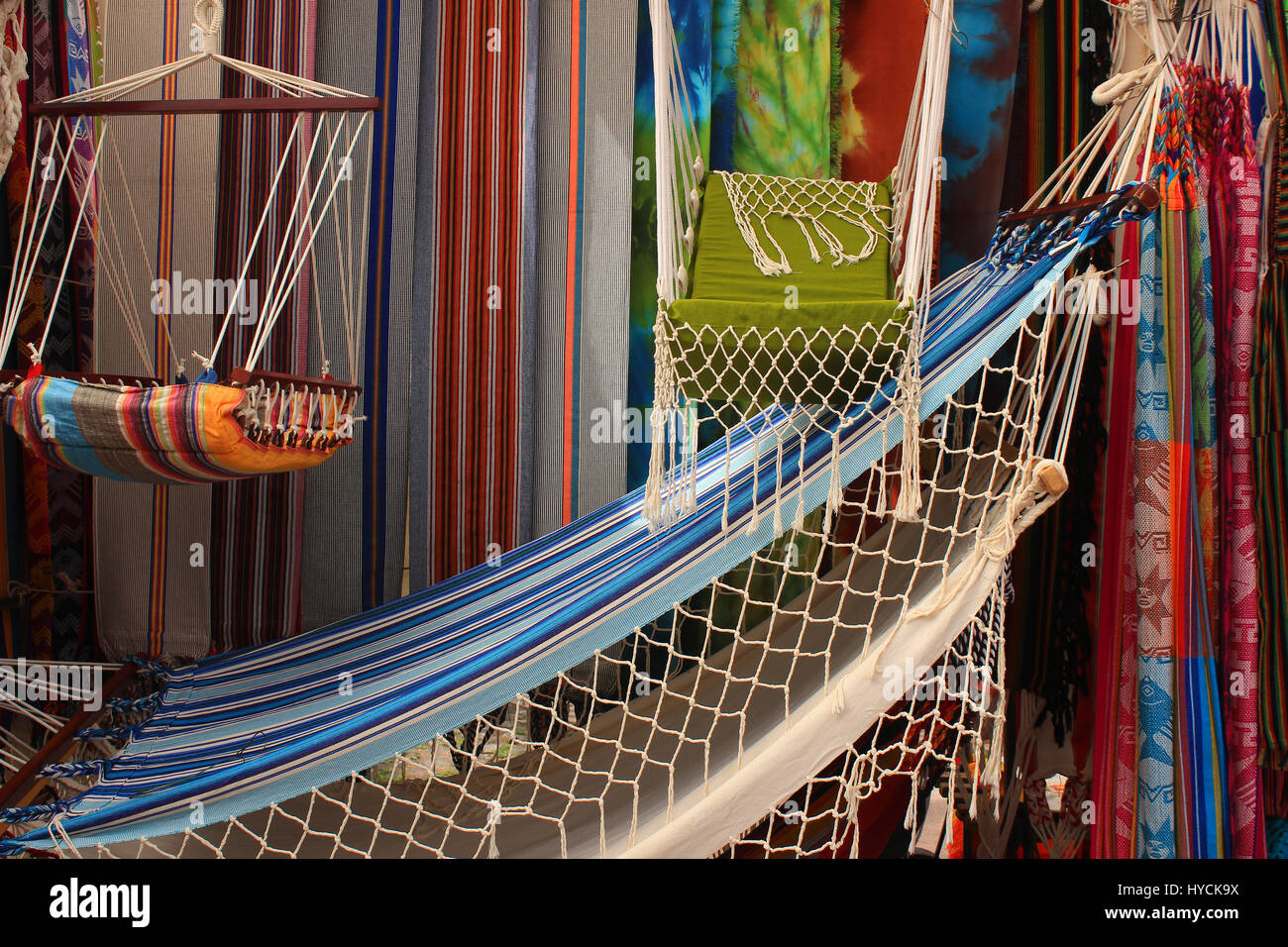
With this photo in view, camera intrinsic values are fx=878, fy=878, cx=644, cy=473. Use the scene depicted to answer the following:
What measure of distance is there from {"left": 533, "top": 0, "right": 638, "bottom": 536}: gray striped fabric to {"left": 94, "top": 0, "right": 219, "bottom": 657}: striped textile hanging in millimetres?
643

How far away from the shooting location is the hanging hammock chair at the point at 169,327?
1.16 m

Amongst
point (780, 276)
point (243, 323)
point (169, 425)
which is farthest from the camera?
point (243, 323)

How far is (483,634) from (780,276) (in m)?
0.72

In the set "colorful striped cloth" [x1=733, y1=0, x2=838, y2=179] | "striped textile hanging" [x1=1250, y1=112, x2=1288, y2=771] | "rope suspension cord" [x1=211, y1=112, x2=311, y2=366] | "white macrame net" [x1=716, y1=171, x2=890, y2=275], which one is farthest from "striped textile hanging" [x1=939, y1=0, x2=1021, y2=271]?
"rope suspension cord" [x1=211, y1=112, x2=311, y2=366]

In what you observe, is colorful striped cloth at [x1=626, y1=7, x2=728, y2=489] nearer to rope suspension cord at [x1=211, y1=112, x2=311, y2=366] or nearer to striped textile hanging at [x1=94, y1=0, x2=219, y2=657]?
rope suspension cord at [x1=211, y1=112, x2=311, y2=366]

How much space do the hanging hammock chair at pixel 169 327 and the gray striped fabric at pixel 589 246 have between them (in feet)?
1.19

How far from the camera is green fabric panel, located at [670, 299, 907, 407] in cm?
116

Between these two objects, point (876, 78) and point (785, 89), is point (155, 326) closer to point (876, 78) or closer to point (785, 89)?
point (785, 89)

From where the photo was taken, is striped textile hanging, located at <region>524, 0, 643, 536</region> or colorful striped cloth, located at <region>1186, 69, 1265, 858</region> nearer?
colorful striped cloth, located at <region>1186, 69, 1265, 858</region>

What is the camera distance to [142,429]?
1160mm

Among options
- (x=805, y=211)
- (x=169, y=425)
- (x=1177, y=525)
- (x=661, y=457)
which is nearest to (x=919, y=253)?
(x=805, y=211)

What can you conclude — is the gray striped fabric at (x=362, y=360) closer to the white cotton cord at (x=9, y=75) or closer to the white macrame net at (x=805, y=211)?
the white cotton cord at (x=9, y=75)
